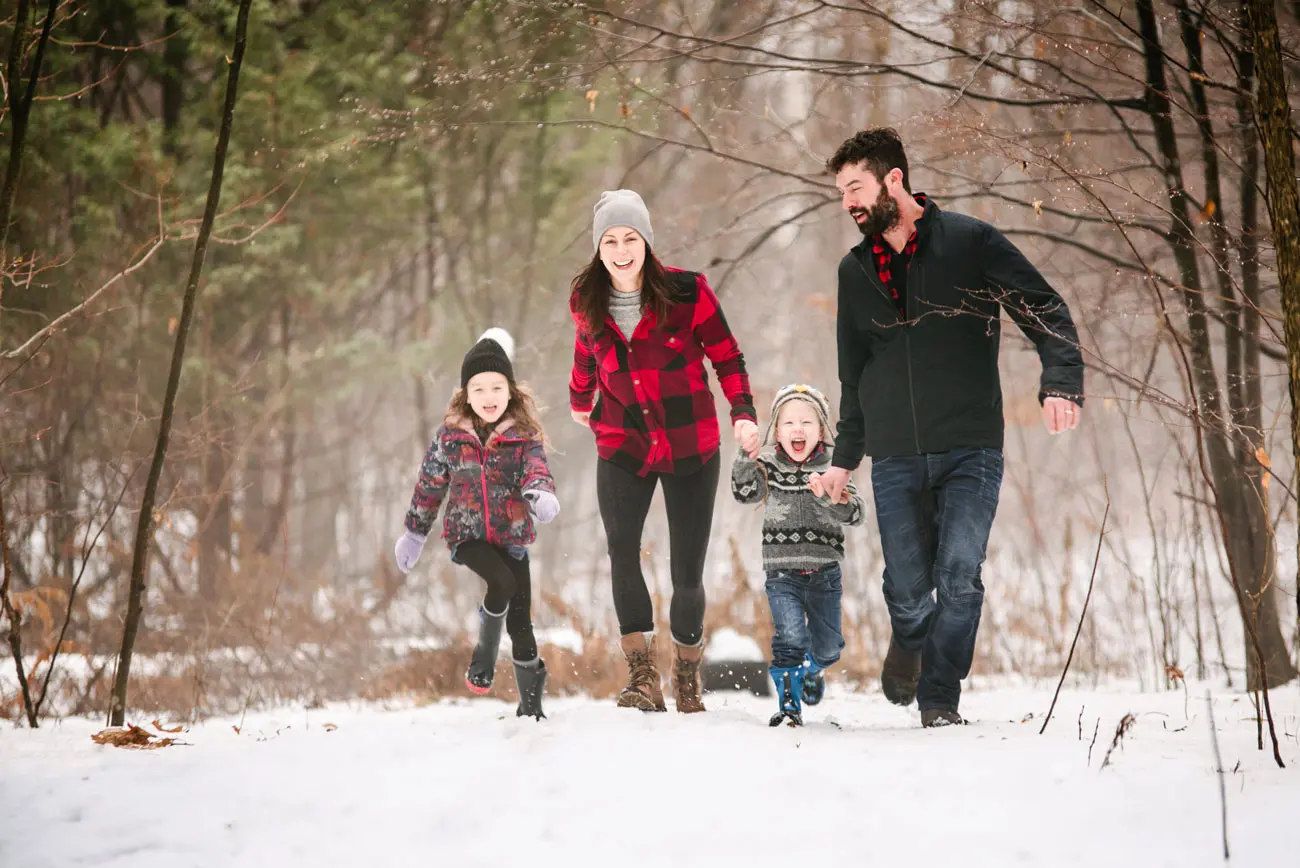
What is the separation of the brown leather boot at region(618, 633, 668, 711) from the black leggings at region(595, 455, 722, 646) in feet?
0.17

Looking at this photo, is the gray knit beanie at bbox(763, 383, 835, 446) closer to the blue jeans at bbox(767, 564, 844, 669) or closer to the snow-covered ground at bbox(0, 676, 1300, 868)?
the blue jeans at bbox(767, 564, 844, 669)

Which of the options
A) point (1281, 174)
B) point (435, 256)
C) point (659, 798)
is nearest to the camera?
point (1281, 174)

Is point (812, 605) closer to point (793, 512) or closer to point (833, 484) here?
point (793, 512)

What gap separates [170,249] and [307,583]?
10.2ft

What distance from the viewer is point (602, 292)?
436cm

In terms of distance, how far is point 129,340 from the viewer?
29.5 ft

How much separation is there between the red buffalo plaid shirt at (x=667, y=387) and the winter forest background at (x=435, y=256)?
45.9 inches

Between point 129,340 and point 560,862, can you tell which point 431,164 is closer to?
point 129,340

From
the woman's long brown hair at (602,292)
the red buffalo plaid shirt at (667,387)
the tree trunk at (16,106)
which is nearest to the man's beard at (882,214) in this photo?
the red buffalo plaid shirt at (667,387)

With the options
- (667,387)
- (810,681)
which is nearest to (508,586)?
(667,387)

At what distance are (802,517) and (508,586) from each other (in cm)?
135

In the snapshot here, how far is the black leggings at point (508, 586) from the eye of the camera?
4.65 metres

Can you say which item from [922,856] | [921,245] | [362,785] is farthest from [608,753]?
[921,245]

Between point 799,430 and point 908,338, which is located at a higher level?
point 908,338
